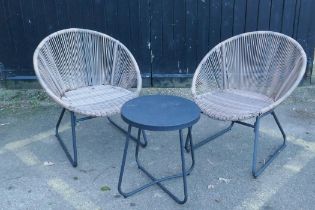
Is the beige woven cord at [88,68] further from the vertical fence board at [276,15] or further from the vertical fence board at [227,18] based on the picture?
the vertical fence board at [276,15]

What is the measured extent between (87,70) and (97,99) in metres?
0.44

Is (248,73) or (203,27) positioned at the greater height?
(203,27)

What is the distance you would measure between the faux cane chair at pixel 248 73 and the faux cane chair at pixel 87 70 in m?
0.56

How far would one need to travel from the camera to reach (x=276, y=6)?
13.3ft

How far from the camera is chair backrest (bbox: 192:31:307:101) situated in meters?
3.06

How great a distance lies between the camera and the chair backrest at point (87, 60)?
319 centimetres

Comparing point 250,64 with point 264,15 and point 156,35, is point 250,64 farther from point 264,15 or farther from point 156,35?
point 156,35

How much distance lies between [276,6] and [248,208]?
93.1 inches

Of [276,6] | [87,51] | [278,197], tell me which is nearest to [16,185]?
[87,51]

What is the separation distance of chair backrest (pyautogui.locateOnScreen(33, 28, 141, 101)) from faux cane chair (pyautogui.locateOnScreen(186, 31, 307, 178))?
0.58m

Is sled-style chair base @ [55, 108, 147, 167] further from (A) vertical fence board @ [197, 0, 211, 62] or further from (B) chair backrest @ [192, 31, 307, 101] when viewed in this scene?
(A) vertical fence board @ [197, 0, 211, 62]

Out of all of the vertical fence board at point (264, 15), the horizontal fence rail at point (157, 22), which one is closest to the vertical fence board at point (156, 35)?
the horizontal fence rail at point (157, 22)

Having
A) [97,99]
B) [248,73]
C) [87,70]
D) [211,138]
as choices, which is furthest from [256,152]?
[87,70]

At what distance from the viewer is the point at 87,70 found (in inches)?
133
